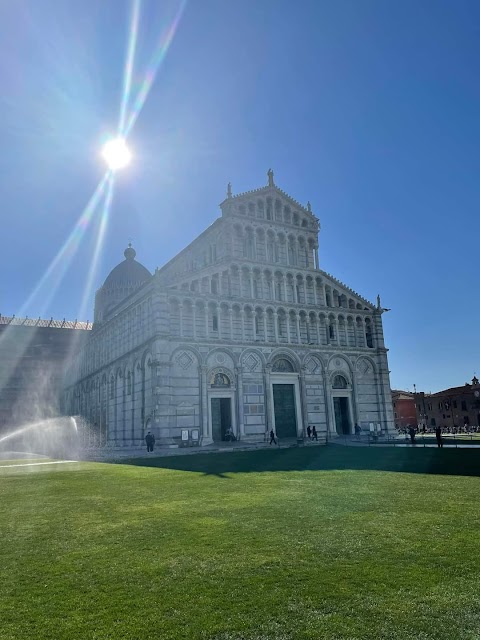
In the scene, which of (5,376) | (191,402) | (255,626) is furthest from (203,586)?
(5,376)

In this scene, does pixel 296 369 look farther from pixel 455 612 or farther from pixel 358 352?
pixel 455 612

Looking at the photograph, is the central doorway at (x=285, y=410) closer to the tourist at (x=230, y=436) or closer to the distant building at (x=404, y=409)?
the tourist at (x=230, y=436)

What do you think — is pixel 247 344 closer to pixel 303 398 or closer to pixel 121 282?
pixel 303 398

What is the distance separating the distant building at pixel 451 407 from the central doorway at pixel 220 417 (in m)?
51.1

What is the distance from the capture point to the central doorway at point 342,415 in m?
45.1

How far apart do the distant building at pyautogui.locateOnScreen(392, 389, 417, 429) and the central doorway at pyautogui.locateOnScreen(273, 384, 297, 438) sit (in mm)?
49774

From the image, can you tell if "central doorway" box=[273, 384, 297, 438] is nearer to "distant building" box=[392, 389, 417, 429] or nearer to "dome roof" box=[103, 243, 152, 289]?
"dome roof" box=[103, 243, 152, 289]

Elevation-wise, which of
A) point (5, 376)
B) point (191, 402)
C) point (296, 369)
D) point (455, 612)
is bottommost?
point (455, 612)

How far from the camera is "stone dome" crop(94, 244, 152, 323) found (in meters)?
71.5

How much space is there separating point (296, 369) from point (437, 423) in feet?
183

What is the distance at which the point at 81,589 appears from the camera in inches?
241

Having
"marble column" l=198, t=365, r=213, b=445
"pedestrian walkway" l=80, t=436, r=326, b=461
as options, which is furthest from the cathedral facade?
"pedestrian walkway" l=80, t=436, r=326, b=461

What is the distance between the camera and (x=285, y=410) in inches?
1666

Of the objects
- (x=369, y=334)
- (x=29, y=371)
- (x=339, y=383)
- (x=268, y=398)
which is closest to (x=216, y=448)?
(x=268, y=398)
